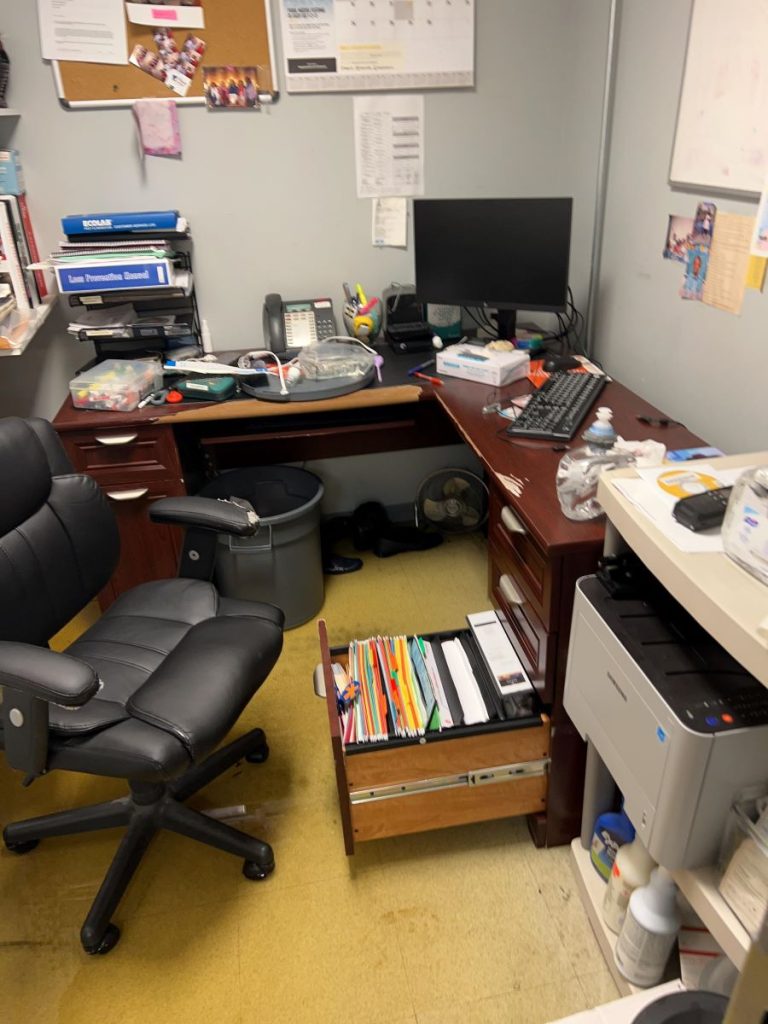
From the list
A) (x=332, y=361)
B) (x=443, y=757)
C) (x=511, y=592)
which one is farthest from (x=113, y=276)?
(x=443, y=757)

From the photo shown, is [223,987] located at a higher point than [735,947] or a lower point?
lower

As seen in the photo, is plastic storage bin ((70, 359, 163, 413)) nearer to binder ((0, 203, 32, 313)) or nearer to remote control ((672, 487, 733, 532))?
binder ((0, 203, 32, 313))

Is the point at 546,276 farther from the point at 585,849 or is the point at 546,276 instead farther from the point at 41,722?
the point at 41,722

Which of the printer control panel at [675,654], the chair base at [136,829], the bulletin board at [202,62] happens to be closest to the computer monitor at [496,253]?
the bulletin board at [202,62]

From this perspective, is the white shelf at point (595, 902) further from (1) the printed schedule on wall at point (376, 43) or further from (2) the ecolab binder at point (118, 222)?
(1) the printed schedule on wall at point (376, 43)

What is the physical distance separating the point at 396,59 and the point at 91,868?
7.93 feet

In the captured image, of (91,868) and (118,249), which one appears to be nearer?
(91,868)

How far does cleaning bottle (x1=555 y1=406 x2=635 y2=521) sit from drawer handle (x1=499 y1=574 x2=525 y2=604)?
1.02ft

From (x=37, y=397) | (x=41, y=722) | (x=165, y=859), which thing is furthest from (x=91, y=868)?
(x=37, y=397)

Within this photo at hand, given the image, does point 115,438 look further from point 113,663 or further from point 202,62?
point 202,62

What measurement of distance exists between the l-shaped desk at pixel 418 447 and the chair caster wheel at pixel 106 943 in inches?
36.3

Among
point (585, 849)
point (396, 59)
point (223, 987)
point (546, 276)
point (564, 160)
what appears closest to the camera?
point (223, 987)

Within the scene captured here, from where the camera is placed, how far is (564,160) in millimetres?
2361

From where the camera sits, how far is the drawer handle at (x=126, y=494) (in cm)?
206
